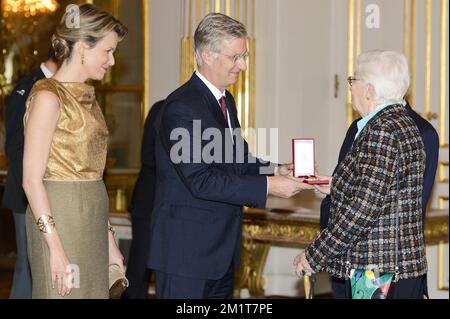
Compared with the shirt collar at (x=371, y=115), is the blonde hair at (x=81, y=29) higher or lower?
higher

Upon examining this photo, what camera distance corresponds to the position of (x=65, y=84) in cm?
362

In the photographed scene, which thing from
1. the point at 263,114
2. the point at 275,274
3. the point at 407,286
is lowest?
the point at 275,274

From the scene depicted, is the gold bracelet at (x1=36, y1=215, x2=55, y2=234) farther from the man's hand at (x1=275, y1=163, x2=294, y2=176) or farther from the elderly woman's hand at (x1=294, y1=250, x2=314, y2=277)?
the man's hand at (x1=275, y1=163, x2=294, y2=176)

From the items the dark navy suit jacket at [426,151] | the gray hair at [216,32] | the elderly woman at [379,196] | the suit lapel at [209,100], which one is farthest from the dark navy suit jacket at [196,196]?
the elderly woman at [379,196]

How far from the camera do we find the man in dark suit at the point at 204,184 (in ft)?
12.7

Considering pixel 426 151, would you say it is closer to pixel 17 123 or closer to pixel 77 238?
pixel 77 238

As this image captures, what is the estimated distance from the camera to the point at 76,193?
11.9 feet

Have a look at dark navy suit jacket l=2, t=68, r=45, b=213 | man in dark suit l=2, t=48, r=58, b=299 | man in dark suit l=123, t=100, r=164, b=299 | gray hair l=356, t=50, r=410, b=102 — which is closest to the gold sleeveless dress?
gray hair l=356, t=50, r=410, b=102

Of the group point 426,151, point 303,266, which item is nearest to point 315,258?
point 303,266

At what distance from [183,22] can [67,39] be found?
3.30 meters

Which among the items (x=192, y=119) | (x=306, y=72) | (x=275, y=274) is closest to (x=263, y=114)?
(x=306, y=72)

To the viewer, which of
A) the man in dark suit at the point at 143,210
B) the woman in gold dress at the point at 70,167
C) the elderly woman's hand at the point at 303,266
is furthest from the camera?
the man in dark suit at the point at 143,210

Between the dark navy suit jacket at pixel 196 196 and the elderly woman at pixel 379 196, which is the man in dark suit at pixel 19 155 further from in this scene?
the elderly woman at pixel 379 196

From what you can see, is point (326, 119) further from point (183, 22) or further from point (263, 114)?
point (183, 22)
